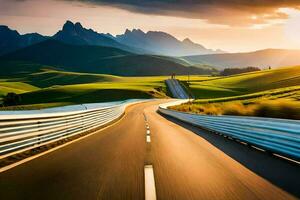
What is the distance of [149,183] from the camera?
719cm

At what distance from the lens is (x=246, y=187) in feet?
23.2

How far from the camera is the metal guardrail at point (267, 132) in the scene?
10320 millimetres

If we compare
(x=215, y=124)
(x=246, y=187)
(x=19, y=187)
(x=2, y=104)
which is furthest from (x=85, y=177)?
(x=2, y=104)

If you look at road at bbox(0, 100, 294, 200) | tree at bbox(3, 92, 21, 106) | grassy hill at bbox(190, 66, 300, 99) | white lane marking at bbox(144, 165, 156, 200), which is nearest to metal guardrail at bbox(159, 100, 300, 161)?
road at bbox(0, 100, 294, 200)

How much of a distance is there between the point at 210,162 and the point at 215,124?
10.1 metres

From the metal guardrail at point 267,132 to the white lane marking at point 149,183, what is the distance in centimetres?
372

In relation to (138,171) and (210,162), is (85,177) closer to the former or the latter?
(138,171)

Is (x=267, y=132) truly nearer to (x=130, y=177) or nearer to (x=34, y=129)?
(x=130, y=177)

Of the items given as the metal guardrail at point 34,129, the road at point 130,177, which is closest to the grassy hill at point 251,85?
the metal guardrail at point 34,129

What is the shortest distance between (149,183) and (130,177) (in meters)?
0.69

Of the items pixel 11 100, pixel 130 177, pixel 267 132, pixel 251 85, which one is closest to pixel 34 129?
pixel 130 177

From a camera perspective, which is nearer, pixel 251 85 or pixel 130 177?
pixel 130 177

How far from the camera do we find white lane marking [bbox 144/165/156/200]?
6191 millimetres

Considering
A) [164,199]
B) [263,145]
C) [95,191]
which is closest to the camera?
[164,199]
